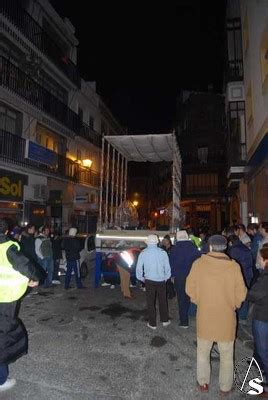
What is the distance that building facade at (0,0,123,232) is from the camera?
16.0 m

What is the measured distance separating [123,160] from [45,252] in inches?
209

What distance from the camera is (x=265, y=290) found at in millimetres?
3814

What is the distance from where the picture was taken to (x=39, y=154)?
1761cm

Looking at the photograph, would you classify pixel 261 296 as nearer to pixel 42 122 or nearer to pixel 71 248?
pixel 71 248

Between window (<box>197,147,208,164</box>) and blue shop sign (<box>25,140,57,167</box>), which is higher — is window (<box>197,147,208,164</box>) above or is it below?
above

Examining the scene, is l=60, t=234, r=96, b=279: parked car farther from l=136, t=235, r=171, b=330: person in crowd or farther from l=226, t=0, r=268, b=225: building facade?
l=226, t=0, r=268, b=225: building facade

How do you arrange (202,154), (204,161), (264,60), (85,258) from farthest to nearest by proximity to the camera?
(202,154)
(204,161)
(85,258)
(264,60)

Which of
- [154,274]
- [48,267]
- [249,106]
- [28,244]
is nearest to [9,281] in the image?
[154,274]

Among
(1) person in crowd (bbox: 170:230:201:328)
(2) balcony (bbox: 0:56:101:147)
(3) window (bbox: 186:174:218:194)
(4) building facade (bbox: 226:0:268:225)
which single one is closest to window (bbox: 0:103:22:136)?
(2) balcony (bbox: 0:56:101:147)

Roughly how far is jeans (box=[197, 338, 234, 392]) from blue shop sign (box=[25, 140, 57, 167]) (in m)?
14.7

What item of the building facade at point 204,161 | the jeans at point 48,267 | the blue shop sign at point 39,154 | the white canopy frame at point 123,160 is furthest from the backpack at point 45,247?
the building facade at point 204,161

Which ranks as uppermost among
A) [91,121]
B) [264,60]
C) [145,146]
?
[91,121]

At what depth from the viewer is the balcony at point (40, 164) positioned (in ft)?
51.6

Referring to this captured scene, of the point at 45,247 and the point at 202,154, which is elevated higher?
the point at 202,154
